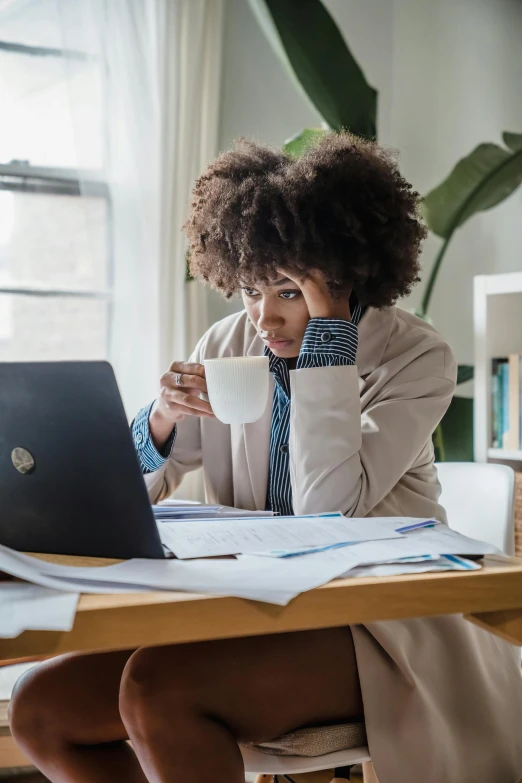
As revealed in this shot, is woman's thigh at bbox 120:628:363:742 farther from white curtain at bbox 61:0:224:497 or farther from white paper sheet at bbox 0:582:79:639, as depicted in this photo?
white curtain at bbox 61:0:224:497

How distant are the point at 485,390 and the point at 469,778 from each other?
5.24 feet

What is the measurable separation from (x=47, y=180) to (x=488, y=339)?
1.52 meters

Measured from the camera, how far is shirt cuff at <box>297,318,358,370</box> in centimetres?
122

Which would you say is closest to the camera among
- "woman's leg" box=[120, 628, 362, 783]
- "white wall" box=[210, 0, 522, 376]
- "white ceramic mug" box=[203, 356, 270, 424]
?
"woman's leg" box=[120, 628, 362, 783]

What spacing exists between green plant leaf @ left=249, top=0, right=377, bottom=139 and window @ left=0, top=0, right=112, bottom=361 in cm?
63

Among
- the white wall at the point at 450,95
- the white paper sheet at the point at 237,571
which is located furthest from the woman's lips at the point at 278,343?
the white wall at the point at 450,95

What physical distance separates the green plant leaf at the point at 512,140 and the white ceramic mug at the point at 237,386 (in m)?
2.03

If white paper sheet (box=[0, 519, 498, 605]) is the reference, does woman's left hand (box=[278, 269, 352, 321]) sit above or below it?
above

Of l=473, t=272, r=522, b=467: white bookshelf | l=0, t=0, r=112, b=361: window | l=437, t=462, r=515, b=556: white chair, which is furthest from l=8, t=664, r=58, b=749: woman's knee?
l=0, t=0, r=112, b=361: window

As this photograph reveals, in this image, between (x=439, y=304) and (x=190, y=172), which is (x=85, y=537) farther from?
(x=439, y=304)

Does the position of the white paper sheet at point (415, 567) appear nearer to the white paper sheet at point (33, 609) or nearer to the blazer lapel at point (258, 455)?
the white paper sheet at point (33, 609)

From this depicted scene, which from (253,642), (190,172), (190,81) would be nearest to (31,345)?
(190,172)

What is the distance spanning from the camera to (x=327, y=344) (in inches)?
48.7

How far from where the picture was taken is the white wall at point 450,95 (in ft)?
10.4
